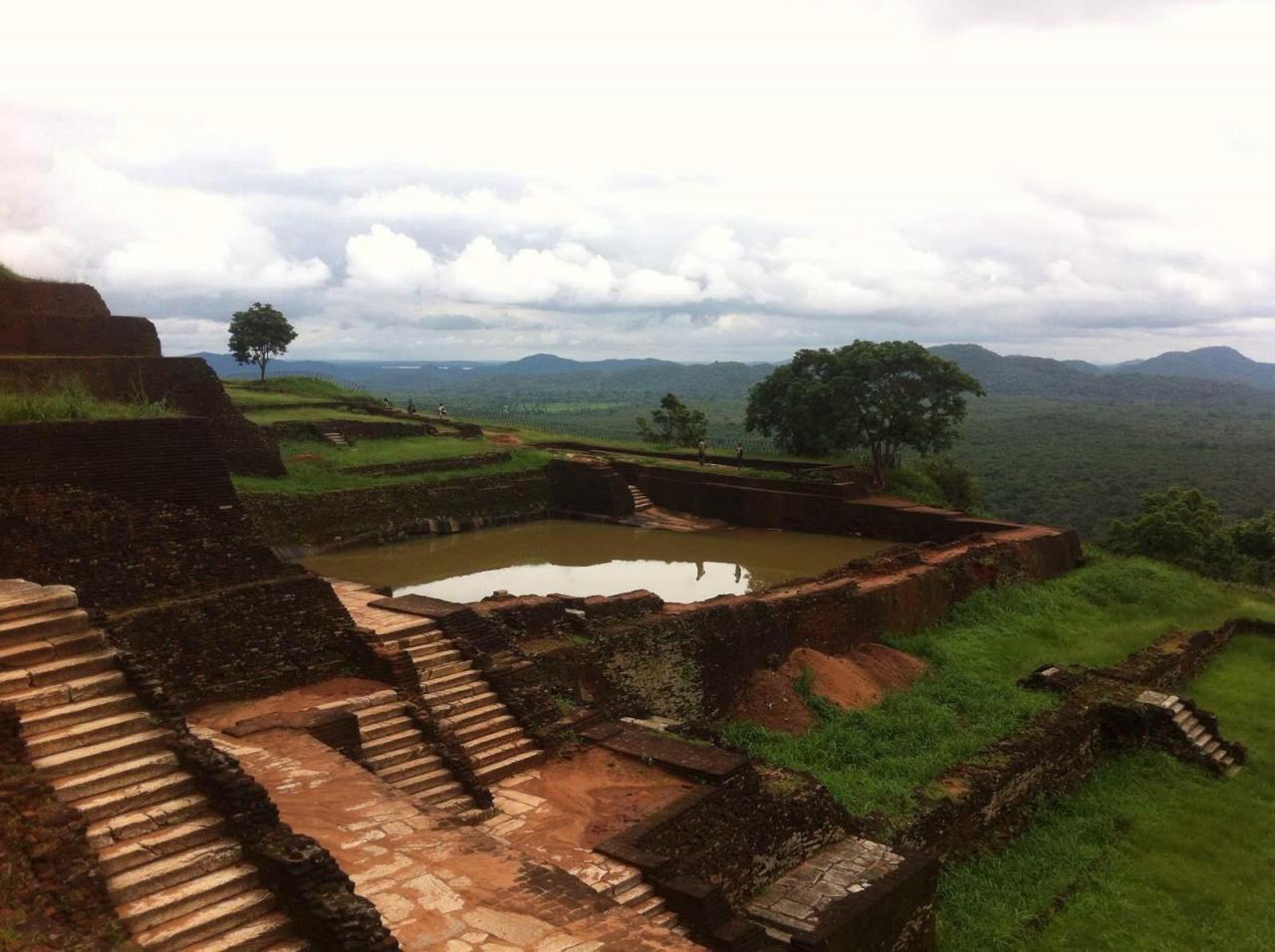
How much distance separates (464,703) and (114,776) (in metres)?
3.39

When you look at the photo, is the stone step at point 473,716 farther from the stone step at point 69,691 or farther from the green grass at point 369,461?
the green grass at point 369,461

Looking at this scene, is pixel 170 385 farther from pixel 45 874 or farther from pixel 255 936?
pixel 255 936

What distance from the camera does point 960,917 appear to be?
23.4 feet

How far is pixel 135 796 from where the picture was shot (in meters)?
4.64

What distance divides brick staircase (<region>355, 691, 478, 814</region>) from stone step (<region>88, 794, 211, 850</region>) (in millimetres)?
1932

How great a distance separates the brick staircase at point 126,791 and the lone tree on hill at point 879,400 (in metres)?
20.6

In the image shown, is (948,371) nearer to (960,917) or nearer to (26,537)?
(960,917)

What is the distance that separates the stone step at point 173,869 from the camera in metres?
4.17

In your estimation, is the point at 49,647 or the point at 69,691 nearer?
the point at 69,691

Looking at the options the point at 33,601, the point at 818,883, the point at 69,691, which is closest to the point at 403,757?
the point at 69,691

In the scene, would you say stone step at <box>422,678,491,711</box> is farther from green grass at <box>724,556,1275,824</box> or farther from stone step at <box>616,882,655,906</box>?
green grass at <box>724,556,1275,824</box>

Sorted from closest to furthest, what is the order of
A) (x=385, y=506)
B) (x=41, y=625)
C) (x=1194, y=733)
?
(x=41, y=625) < (x=1194, y=733) < (x=385, y=506)

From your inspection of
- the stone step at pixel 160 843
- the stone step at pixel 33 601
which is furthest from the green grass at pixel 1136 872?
the stone step at pixel 33 601

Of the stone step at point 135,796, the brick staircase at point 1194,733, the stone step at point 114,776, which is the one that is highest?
the stone step at point 114,776
